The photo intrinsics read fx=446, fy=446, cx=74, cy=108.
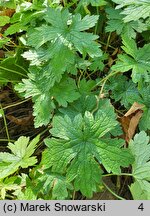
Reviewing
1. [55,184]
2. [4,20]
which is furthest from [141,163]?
[4,20]

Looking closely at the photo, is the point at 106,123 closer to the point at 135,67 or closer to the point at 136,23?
the point at 135,67

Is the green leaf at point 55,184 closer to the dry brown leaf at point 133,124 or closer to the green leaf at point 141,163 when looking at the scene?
the green leaf at point 141,163

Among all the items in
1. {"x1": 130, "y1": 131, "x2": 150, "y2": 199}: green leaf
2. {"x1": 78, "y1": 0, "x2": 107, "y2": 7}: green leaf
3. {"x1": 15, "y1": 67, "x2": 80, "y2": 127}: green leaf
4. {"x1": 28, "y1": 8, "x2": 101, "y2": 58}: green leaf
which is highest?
{"x1": 78, "y1": 0, "x2": 107, "y2": 7}: green leaf

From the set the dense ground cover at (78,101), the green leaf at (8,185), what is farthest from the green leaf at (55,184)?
the green leaf at (8,185)

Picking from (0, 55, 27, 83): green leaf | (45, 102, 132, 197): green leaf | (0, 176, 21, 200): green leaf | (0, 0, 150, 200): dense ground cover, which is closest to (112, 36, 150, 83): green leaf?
(0, 0, 150, 200): dense ground cover

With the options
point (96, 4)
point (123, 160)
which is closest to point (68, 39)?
point (96, 4)

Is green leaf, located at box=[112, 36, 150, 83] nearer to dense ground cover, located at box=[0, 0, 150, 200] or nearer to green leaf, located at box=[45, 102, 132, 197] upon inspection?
dense ground cover, located at box=[0, 0, 150, 200]
